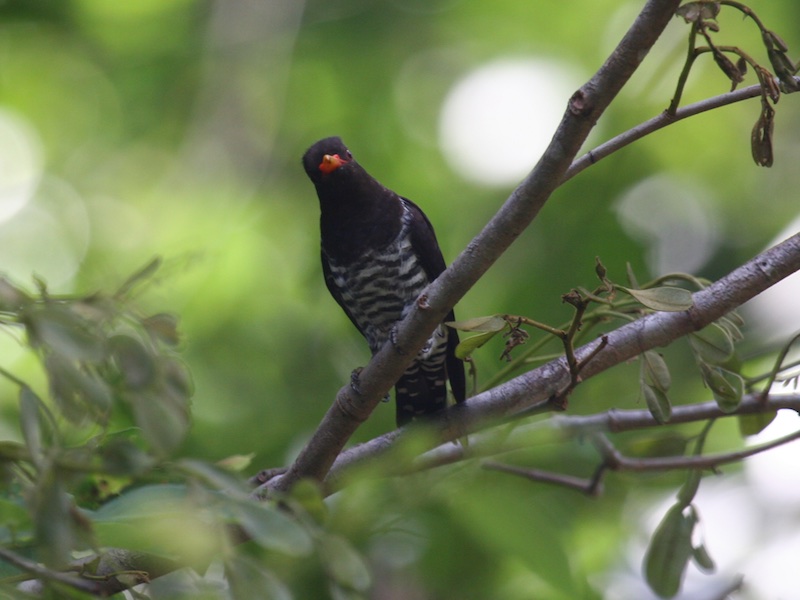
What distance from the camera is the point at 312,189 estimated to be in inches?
169

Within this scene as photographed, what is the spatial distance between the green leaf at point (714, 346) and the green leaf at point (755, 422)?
1.07 ft

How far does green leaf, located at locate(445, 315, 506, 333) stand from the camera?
4.92 feet

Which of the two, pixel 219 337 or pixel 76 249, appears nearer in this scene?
pixel 219 337

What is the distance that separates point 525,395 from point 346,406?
1.16ft

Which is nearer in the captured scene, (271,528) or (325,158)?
(271,528)

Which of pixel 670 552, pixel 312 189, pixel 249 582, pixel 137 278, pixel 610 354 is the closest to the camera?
pixel 249 582

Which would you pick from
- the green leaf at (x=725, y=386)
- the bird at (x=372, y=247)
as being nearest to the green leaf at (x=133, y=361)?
the green leaf at (x=725, y=386)

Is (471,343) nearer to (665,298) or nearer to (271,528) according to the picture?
(665,298)

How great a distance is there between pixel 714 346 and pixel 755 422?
0.39 meters

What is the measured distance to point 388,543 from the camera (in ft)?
6.30

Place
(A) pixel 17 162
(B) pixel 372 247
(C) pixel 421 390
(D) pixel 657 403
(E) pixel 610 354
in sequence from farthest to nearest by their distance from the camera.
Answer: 1. (A) pixel 17 162
2. (B) pixel 372 247
3. (C) pixel 421 390
4. (E) pixel 610 354
5. (D) pixel 657 403

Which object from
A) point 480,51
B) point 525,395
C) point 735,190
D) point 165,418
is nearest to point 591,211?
point 735,190

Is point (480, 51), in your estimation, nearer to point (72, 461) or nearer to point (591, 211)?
point (591, 211)

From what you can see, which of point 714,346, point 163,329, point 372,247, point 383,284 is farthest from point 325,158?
point 163,329
